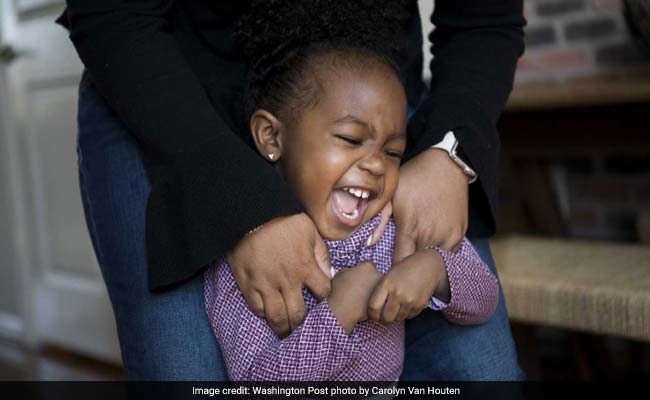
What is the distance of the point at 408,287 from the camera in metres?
0.83

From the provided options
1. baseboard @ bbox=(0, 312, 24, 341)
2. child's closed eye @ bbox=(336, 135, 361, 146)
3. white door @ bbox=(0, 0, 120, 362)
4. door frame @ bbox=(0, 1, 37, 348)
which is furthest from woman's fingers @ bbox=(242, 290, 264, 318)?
baseboard @ bbox=(0, 312, 24, 341)

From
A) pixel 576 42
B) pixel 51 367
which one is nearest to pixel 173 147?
pixel 576 42

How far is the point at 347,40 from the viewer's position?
3.05 ft

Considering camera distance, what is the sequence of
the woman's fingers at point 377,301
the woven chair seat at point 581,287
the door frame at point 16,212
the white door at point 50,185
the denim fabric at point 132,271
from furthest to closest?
1. the door frame at point 16,212
2. the white door at point 50,185
3. the woven chair seat at point 581,287
4. the denim fabric at point 132,271
5. the woman's fingers at point 377,301

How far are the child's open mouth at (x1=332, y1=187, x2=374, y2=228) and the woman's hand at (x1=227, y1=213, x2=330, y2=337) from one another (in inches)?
3.0

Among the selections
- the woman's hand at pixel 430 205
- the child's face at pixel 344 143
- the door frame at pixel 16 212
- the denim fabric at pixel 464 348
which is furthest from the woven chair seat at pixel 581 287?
the door frame at pixel 16 212

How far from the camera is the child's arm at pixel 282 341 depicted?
2.72 ft

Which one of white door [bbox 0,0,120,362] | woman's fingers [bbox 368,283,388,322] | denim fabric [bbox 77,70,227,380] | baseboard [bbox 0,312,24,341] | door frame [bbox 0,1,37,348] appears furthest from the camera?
baseboard [bbox 0,312,24,341]

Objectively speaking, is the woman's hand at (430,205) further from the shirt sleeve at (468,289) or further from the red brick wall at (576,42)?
the red brick wall at (576,42)

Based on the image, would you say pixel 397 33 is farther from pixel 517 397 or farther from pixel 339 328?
pixel 517 397

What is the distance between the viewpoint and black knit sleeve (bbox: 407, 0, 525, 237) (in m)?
0.97

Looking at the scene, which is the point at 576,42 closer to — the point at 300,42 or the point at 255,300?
the point at 300,42

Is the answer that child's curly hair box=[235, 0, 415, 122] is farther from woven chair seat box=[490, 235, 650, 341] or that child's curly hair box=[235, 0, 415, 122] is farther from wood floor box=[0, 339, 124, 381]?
wood floor box=[0, 339, 124, 381]

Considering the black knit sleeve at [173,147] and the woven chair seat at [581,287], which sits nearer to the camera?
the black knit sleeve at [173,147]
